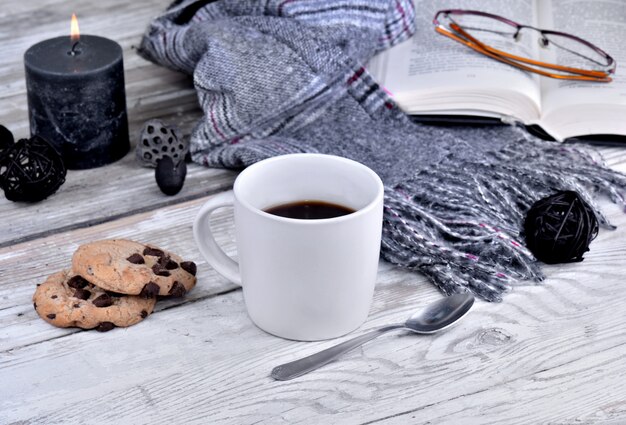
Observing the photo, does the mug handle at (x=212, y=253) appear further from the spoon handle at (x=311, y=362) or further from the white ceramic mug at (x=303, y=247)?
the spoon handle at (x=311, y=362)

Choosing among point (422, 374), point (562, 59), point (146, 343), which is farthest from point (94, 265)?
point (562, 59)

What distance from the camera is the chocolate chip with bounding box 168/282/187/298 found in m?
0.82

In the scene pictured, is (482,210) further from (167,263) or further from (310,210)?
(167,263)

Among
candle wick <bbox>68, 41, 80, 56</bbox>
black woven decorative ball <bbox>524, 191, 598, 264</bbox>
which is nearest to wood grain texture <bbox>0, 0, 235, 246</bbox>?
candle wick <bbox>68, 41, 80, 56</bbox>

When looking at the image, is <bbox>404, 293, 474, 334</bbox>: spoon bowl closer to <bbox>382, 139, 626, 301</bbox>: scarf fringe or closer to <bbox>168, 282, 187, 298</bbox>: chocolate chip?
<bbox>382, 139, 626, 301</bbox>: scarf fringe

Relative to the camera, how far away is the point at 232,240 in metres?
0.94

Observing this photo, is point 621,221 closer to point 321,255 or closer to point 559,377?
point 559,377

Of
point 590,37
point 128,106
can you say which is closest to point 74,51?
point 128,106

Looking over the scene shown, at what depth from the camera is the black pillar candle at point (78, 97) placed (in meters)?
1.02

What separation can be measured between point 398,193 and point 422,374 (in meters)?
0.25

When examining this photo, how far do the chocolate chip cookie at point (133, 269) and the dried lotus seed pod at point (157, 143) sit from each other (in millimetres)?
236

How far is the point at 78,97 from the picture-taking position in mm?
1021

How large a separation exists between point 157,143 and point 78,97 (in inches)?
4.1

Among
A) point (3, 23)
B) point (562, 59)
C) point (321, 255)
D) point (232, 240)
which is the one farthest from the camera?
point (3, 23)
